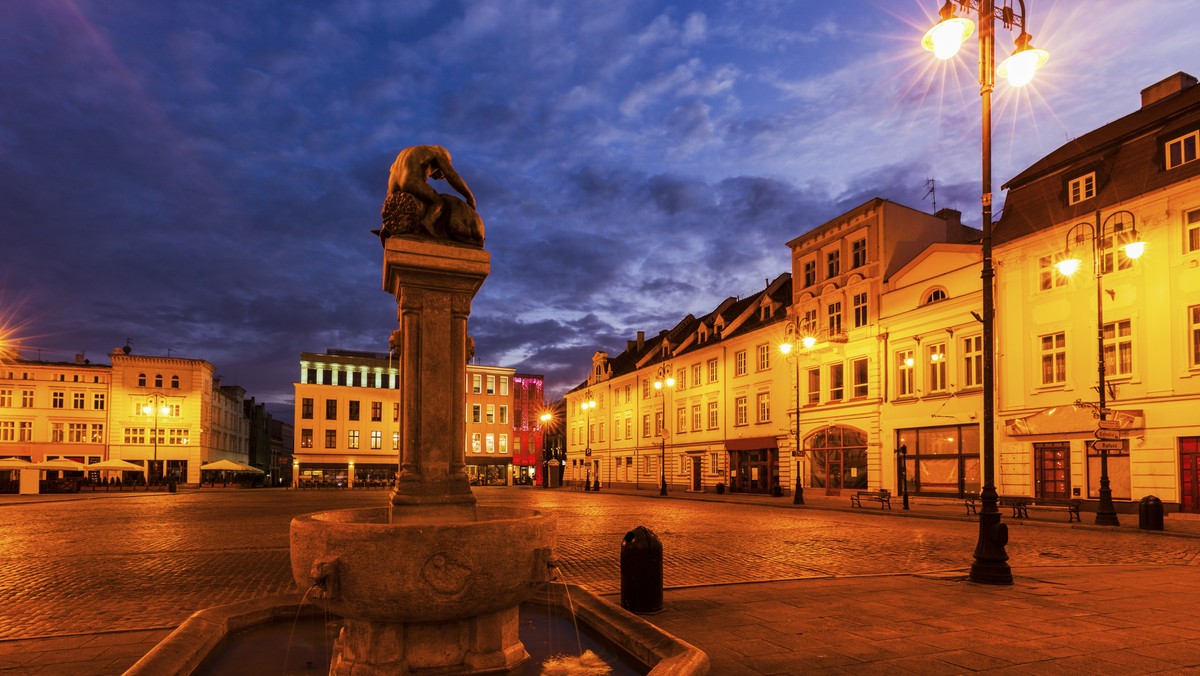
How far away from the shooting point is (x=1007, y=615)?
25.5 feet

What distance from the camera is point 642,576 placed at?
8078 millimetres

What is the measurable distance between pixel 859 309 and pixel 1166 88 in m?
14.2

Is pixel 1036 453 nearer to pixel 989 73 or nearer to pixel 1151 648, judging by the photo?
pixel 989 73

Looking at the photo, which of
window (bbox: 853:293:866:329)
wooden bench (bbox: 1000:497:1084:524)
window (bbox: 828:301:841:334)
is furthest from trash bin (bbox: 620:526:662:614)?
window (bbox: 828:301:841:334)

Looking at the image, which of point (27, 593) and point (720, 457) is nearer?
point (27, 593)

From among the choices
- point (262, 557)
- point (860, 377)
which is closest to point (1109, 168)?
point (860, 377)

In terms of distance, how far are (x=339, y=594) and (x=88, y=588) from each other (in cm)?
755

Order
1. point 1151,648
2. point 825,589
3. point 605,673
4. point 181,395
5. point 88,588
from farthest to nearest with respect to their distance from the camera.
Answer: point 181,395, point 88,588, point 825,589, point 1151,648, point 605,673

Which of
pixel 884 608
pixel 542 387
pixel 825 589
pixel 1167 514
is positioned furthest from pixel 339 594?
pixel 542 387

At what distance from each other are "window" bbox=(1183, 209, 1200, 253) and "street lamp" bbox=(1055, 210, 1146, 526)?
1.26m

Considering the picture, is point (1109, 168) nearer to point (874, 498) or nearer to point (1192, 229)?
point (1192, 229)

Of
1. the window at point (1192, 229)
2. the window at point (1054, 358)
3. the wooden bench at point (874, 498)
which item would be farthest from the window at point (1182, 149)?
the wooden bench at point (874, 498)

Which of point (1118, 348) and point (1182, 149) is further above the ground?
point (1182, 149)

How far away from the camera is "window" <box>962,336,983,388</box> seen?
28.9 metres
